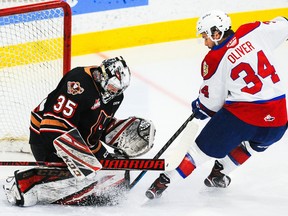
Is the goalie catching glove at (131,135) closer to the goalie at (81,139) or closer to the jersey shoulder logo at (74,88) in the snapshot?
the goalie at (81,139)

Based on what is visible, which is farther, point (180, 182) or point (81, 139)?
point (180, 182)

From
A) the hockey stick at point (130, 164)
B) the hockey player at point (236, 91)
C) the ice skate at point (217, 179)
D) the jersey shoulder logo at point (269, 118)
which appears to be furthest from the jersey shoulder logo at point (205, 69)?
the ice skate at point (217, 179)

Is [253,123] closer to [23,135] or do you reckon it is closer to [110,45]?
[23,135]

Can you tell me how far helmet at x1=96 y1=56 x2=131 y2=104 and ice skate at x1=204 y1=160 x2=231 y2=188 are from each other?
2.49ft

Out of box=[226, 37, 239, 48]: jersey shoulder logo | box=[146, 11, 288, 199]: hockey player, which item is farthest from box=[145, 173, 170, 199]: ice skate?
box=[226, 37, 239, 48]: jersey shoulder logo

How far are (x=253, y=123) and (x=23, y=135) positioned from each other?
1.30 m

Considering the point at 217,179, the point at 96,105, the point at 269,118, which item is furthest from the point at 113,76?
the point at 217,179

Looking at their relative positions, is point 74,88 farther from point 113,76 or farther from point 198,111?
point 198,111

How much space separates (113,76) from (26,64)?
4.15 ft

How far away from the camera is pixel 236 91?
341 centimetres

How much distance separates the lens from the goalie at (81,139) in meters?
3.23

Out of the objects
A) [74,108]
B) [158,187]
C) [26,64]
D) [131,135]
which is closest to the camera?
[74,108]

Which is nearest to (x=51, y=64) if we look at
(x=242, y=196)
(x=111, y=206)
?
(x=111, y=206)

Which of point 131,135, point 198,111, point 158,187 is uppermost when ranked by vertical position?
→ point 198,111
